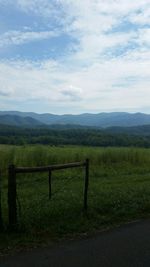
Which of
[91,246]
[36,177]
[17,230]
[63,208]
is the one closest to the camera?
[91,246]

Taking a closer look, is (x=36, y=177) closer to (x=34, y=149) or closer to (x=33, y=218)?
(x=34, y=149)

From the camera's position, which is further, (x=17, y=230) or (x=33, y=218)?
(x=33, y=218)

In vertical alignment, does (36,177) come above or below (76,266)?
below

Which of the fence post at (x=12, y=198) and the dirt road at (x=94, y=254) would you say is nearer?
the dirt road at (x=94, y=254)

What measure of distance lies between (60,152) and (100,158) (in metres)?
3.43

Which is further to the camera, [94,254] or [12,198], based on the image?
[12,198]

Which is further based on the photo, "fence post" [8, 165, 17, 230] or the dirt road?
"fence post" [8, 165, 17, 230]

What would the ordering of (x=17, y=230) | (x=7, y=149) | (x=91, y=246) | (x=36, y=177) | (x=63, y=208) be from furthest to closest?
(x=7, y=149)
(x=36, y=177)
(x=63, y=208)
(x=17, y=230)
(x=91, y=246)

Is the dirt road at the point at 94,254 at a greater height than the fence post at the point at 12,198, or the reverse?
the fence post at the point at 12,198

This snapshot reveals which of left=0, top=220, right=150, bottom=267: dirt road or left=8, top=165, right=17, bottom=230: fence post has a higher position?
left=8, top=165, right=17, bottom=230: fence post

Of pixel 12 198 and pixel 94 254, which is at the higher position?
pixel 12 198

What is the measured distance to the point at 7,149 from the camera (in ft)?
82.1

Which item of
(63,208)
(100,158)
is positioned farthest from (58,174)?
(63,208)

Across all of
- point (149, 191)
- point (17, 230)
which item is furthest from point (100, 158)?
point (17, 230)
